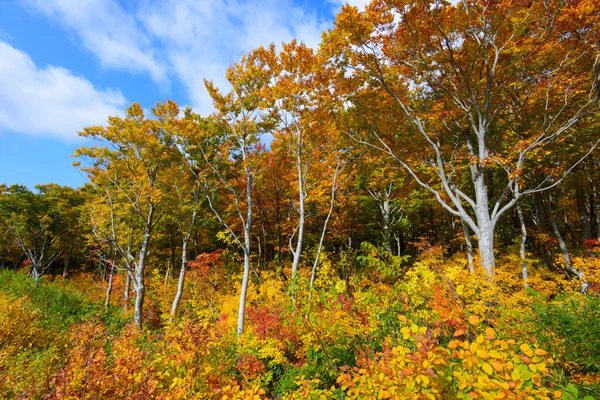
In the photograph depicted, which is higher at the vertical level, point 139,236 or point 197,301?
point 139,236

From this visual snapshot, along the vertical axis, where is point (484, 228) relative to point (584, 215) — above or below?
below

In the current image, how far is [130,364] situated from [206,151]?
7967 mm

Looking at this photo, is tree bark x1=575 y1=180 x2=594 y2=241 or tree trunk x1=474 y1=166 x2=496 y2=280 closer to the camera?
tree trunk x1=474 y1=166 x2=496 y2=280

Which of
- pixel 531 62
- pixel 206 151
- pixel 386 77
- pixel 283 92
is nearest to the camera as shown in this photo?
pixel 531 62

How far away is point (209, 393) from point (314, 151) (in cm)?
882

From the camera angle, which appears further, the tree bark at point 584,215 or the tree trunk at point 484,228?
the tree bark at point 584,215

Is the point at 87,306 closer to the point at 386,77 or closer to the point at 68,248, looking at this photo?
the point at 68,248

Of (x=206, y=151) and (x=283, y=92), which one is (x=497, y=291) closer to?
(x=283, y=92)

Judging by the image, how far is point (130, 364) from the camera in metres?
3.36

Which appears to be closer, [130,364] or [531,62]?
[130,364]

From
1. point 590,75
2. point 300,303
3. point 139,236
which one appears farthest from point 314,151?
point 139,236

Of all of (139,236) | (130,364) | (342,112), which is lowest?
(130,364)

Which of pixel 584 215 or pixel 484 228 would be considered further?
pixel 584 215

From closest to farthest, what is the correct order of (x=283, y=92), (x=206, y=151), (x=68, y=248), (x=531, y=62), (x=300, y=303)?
(x=300, y=303), (x=531, y=62), (x=283, y=92), (x=206, y=151), (x=68, y=248)
